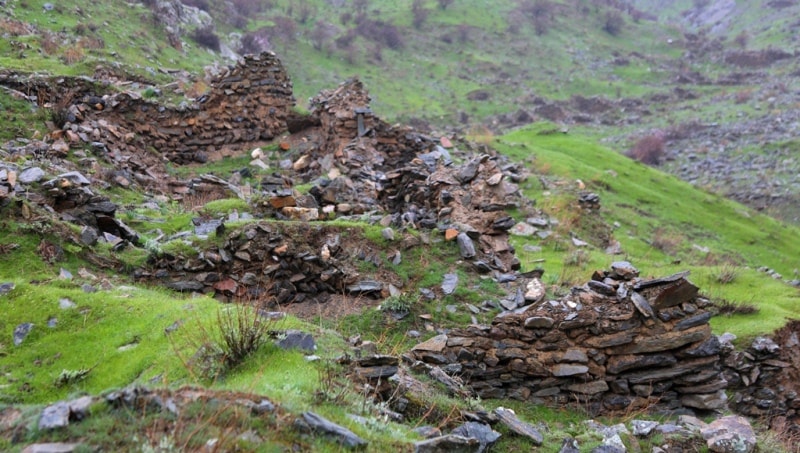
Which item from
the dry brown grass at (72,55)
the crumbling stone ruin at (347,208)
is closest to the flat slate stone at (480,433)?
the crumbling stone ruin at (347,208)

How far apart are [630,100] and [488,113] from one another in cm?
1516

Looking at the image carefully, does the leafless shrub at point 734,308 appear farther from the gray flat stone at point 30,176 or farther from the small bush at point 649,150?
the small bush at point 649,150

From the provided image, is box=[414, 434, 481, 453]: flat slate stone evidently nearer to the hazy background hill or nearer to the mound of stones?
the mound of stones

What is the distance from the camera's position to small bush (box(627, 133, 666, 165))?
37.1m

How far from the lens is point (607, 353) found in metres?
8.22

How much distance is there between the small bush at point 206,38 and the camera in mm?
35406

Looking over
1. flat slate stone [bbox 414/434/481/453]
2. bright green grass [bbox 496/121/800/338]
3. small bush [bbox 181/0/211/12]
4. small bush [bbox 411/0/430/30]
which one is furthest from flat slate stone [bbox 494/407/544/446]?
small bush [bbox 411/0/430/30]

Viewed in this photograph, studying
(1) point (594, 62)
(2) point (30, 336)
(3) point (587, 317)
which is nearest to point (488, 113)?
(1) point (594, 62)

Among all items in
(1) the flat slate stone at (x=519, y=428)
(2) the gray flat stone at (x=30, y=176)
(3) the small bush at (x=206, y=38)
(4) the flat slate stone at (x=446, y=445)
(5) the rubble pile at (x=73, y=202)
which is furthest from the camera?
(3) the small bush at (x=206, y=38)

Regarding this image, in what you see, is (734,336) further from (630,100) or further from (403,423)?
(630,100)

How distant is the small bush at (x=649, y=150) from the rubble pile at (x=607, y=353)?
31407 millimetres

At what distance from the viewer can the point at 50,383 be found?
563cm

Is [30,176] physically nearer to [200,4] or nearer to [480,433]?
[480,433]

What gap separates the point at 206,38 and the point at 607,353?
35.0 meters
